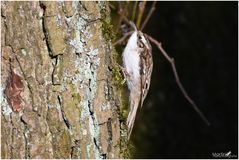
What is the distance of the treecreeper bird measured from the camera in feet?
7.93

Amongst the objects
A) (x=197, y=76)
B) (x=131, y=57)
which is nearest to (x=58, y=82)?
(x=131, y=57)

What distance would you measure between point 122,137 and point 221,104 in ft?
7.25

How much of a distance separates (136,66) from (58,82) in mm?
1047

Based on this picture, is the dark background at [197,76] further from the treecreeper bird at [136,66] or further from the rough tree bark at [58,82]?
the rough tree bark at [58,82]

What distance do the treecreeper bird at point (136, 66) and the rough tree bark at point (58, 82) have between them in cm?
82

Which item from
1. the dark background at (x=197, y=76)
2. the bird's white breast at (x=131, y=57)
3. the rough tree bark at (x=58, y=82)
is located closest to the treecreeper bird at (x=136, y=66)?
the bird's white breast at (x=131, y=57)

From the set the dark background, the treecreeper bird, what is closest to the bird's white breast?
the treecreeper bird

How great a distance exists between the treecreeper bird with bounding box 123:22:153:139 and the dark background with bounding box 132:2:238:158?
101 centimetres

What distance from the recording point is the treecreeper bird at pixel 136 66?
242cm

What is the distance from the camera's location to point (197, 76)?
147 inches

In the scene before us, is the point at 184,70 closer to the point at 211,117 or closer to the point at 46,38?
the point at 211,117

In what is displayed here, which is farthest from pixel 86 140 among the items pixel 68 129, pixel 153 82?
pixel 153 82

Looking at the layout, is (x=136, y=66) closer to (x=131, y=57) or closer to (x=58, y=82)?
(x=131, y=57)

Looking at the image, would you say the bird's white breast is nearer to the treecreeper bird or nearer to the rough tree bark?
the treecreeper bird
